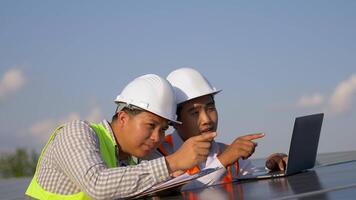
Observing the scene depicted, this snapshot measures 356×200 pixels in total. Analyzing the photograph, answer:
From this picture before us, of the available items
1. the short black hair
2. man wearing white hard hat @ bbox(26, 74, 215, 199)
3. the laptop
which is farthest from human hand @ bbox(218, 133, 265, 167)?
the short black hair

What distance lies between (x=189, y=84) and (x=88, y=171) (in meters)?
1.37

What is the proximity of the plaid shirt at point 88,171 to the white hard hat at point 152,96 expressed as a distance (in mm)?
251

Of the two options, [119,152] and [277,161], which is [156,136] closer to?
[119,152]

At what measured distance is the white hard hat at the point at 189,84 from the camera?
3.98 metres

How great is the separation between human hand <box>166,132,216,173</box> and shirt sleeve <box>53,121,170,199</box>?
0.05m

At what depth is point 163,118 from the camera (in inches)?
122

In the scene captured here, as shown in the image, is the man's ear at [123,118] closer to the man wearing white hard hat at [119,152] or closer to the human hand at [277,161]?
the man wearing white hard hat at [119,152]

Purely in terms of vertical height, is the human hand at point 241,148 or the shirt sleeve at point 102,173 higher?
the human hand at point 241,148

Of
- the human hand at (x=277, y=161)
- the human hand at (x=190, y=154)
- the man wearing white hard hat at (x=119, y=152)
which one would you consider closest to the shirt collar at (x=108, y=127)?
the man wearing white hard hat at (x=119, y=152)

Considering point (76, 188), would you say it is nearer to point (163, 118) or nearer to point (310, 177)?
point (163, 118)

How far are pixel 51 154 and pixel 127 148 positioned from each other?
37cm

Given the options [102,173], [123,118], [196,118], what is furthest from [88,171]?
[196,118]

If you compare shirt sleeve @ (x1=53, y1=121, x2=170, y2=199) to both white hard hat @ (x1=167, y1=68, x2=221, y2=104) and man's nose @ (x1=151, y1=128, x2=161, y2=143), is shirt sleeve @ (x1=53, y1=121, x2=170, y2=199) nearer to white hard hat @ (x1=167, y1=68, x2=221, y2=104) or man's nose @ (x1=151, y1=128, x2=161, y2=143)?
man's nose @ (x1=151, y1=128, x2=161, y2=143)

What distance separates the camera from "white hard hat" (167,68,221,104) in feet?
13.0
